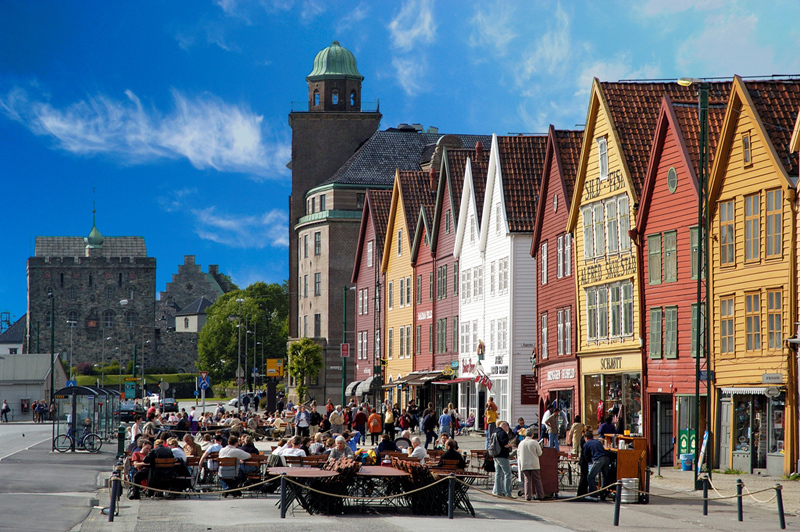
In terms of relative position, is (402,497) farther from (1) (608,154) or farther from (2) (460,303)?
(2) (460,303)

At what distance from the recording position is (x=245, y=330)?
130500 millimetres

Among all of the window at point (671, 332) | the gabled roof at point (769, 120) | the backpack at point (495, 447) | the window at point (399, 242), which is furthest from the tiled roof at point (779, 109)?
the window at point (399, 242)

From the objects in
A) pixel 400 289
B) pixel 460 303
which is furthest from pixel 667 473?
pixel 400 289

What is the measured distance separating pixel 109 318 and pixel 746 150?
136494mm

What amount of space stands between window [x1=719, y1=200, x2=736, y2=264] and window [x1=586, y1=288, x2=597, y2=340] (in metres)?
8.51

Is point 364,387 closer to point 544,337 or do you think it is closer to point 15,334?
point 544,337

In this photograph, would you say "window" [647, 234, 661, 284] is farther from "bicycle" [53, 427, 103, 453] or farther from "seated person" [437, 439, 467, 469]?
"bicycle" [53, 427, 103, 453]

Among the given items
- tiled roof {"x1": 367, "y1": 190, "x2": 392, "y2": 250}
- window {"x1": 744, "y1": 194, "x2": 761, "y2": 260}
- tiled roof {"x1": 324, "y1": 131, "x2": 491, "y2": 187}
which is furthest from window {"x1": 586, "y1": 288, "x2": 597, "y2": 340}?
tiled roof {"x1": 324, "y1": 131, "x2": 491, "y2": 187}

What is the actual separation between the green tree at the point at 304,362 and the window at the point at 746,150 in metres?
56.9

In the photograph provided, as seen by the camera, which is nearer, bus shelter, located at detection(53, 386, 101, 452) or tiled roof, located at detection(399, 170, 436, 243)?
bus shelter, located at detection(53, 386, 101, 452)

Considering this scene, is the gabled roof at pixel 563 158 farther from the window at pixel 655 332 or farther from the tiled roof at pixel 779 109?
the tiled roof at pixel 779 109

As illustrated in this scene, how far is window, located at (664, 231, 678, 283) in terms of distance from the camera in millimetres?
34031

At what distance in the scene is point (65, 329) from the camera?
505ft

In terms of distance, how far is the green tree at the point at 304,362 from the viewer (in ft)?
279
